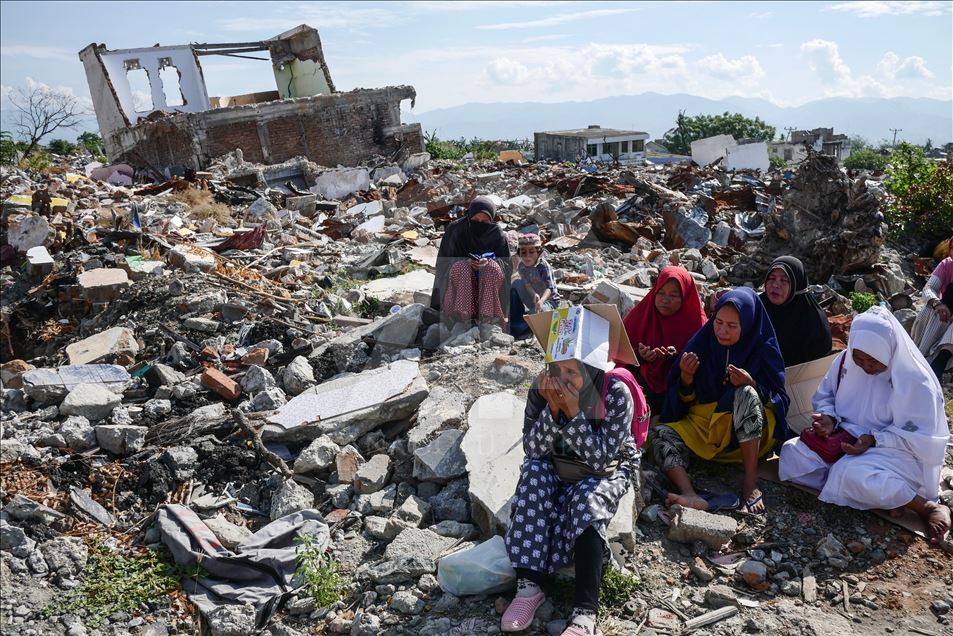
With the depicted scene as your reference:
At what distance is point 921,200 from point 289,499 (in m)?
9.67

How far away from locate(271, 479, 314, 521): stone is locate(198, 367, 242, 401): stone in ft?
3.85

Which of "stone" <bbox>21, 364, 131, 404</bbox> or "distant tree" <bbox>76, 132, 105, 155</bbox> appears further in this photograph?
"distant tree" <bbox>76, 132, 105, 155</bbox>

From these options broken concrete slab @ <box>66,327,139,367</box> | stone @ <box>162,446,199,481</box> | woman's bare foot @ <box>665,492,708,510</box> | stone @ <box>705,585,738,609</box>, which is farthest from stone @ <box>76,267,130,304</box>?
stone @ <box>705,585,738,609</box>

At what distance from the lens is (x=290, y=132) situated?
17.3 meters

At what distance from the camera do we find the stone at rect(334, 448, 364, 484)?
3719mm

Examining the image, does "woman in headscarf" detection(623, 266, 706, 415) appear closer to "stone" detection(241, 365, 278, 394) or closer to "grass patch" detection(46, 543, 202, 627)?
"stone" detection(241, 365, 278, 394)

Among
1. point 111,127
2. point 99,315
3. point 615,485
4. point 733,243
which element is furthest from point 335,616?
point 111,127

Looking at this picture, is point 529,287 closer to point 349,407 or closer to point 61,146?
point 349,407

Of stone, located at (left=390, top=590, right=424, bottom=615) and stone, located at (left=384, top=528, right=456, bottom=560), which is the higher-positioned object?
stone, located at (left=384, top=528, right=456, bottom=560)

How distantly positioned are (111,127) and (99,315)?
14.1 metres

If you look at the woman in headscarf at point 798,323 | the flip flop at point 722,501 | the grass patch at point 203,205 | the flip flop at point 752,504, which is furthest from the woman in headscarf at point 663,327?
the grass patch at point 203,205

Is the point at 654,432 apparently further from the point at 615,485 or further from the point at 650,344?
the point at 615,485

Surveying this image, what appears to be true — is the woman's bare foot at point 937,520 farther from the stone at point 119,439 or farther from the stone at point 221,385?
the stone at point 119,439

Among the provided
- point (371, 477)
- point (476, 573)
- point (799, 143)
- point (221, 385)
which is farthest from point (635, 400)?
point (799, 143)
